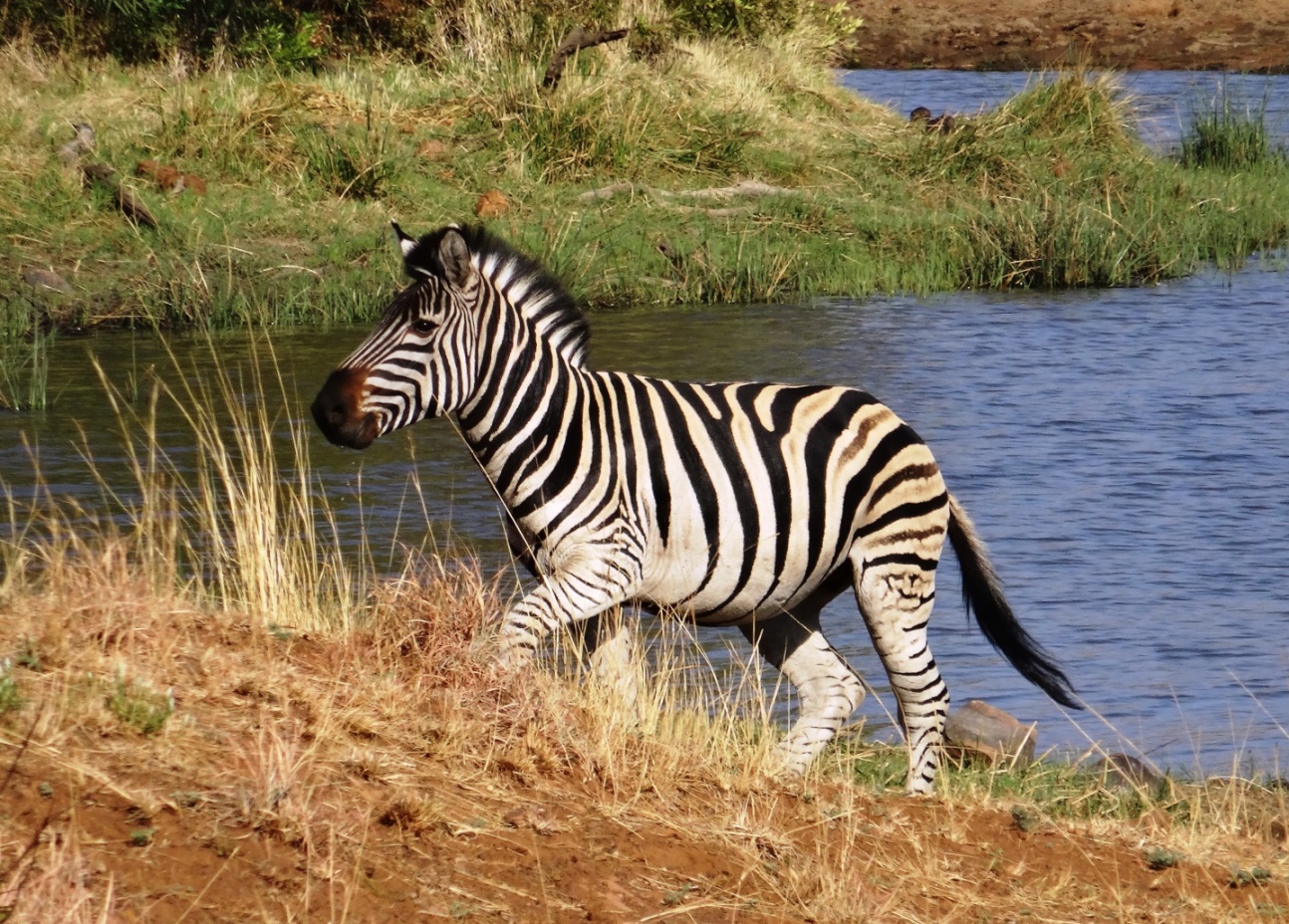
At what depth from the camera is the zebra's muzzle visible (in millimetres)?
6008

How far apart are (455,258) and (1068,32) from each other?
3832cm

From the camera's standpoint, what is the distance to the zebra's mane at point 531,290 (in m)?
6.33

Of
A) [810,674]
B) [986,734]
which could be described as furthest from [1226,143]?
[810,674]

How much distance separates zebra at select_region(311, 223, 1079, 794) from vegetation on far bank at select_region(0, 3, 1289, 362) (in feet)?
26.9

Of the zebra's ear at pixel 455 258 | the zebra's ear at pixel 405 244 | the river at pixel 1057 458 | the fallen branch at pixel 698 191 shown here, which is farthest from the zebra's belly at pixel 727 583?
the fallen branch at pixel 698 191

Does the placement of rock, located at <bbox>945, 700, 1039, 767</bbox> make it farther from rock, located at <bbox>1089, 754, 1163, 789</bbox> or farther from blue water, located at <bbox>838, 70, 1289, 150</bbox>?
blue water, located at <bbox>838, 70, 1289, 150</bbox>

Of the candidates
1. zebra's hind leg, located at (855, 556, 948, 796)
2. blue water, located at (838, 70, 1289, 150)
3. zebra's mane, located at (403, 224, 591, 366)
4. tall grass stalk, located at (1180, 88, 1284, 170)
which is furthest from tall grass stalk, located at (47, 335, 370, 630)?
blue water, located at (838, 70, 1289, 150)

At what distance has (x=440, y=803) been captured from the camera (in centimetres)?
443

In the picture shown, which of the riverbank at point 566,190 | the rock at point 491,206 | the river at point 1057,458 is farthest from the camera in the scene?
the rock at point 491,206

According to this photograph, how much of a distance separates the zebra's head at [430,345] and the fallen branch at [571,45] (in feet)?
40.9

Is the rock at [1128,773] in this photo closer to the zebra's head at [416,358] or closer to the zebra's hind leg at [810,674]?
the zebra's hind leg at [810,674]

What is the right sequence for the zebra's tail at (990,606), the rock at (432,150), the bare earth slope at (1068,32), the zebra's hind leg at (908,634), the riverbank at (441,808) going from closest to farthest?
the riverbank at (441,808) < the zebra's hind leg at (908,634) < the zebra's tail at (990,606) < the rock at (432,150) < the bare earth slope at (1068,32)

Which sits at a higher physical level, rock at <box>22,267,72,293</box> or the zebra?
the zebra

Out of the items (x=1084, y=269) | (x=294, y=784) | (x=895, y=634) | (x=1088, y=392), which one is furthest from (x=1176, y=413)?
(x=294, y=784)
